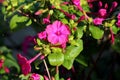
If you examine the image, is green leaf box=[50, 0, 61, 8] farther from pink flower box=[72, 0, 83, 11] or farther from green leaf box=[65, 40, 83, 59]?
green leaf box=[65, 40, 83, 59]

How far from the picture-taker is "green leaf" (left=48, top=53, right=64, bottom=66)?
5.77 ft

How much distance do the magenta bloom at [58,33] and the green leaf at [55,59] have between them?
55mm

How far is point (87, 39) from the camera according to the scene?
2082 mm

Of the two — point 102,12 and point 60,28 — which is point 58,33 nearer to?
point 60,28

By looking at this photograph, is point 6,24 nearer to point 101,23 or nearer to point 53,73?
point 53,73

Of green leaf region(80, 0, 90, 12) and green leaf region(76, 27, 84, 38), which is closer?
green leaf region(76, 27, 84, 38)

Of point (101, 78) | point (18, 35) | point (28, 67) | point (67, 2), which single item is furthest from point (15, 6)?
point (18, 35)

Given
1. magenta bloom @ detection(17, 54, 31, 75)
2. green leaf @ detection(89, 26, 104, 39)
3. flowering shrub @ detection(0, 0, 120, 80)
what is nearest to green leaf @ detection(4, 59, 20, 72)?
flowering shrub @ detection(0, 0, 120, 80)

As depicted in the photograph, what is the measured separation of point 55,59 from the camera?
5.77ft

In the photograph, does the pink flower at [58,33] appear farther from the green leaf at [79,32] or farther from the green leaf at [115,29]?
the green leaf at [115,29]

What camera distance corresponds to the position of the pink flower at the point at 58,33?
1.75 metres

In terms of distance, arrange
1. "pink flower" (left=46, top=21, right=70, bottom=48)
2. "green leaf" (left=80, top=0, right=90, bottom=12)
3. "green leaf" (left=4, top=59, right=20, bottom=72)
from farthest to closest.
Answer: "green leaf" (left=4, top=59, right=20, bottom=72) < "green leaf" (left=80, top=0, right=90, bottom=12) < "pink flower" (left=46, top=21, right=70, bottom=48)

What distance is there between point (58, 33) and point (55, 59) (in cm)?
12

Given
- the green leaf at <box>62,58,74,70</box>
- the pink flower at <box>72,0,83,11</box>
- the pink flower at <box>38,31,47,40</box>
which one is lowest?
the green leaf at <box>62,58,74,70</box>
